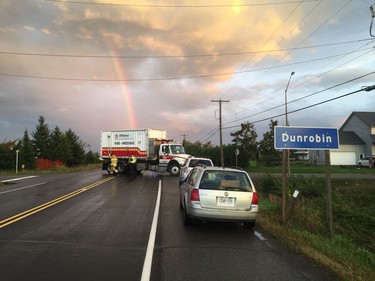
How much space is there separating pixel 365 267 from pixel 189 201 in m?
4.48

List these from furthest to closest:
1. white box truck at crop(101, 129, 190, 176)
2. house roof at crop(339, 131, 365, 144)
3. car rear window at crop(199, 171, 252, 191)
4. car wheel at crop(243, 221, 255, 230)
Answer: house roof at crop(339, 131, 365, 144) → white box truck at crop(101, 129, 190, 176) → car wheel at crop(243, 221, 255, 230) → car rear window at crop(199, 171, 252, 191)

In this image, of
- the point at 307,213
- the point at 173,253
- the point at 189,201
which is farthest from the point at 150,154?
the point at 173,253

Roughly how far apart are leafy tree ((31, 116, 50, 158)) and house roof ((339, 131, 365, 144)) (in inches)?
1995

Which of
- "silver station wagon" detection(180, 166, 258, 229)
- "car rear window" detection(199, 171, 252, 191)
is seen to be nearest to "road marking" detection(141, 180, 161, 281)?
"silver station wagon" detection(180, 166, 258, 229)

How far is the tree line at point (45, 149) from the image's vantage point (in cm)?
5015

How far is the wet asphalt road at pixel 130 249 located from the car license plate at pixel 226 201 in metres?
0.70

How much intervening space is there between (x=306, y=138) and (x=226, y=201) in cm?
301

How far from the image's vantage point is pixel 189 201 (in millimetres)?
10078

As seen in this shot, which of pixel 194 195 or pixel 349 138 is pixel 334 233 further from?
pixel 349 138

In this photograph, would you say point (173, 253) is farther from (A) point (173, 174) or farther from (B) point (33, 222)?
(A) point (173, 174)

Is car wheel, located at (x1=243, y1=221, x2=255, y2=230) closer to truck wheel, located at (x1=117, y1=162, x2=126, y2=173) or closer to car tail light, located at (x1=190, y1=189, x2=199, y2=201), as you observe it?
car tail light, located at (x1=190, y1=189, x2=199, y2=201)

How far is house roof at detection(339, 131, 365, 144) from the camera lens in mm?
63188

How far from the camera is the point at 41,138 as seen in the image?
252 ft

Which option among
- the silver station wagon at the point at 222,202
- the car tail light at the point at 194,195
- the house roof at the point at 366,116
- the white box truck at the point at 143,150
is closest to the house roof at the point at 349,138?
the house roof at the point at 366,116
